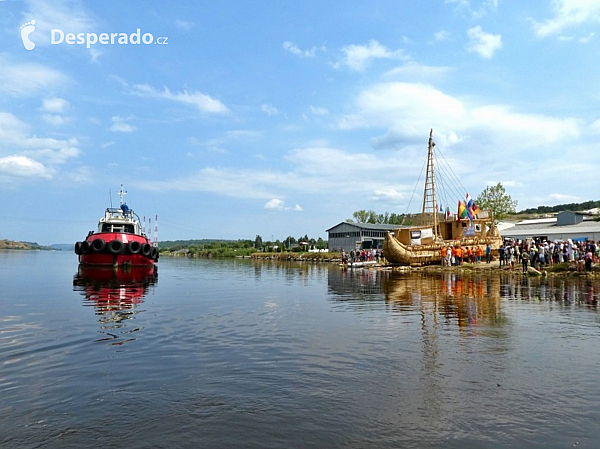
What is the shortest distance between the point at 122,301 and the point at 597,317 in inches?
648

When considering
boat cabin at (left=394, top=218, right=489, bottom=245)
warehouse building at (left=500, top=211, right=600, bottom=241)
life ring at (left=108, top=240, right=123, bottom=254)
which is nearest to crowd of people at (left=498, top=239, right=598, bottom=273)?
boat cabin at (left=394, top=218, right=489, bottom=245)

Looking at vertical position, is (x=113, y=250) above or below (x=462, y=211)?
below

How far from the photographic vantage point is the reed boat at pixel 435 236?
129 feet

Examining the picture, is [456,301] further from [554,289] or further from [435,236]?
[435,236]

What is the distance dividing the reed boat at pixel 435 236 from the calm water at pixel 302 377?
2299 centimetres

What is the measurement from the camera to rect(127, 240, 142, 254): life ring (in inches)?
1423

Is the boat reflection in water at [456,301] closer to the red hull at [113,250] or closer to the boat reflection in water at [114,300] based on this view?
the boat reflection in water at [114,300]

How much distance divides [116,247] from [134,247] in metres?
1.46

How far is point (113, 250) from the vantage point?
35.3 m

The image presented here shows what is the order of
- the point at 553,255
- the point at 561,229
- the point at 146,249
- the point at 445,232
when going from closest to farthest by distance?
1. the point at 553,255
2. the point at 146,249
3. the point at 445,232
4. the point at 561,229

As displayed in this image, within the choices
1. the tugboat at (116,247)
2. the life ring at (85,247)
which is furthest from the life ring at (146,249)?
the life ring at (85,247)

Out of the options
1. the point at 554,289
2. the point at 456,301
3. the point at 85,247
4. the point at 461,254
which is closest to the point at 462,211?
the point at 461,254

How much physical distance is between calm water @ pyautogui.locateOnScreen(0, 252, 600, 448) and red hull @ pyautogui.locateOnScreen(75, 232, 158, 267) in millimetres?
19616

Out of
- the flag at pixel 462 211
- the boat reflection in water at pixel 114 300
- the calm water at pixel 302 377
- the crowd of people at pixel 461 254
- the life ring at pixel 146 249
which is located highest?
the flag at pixel 462 211
